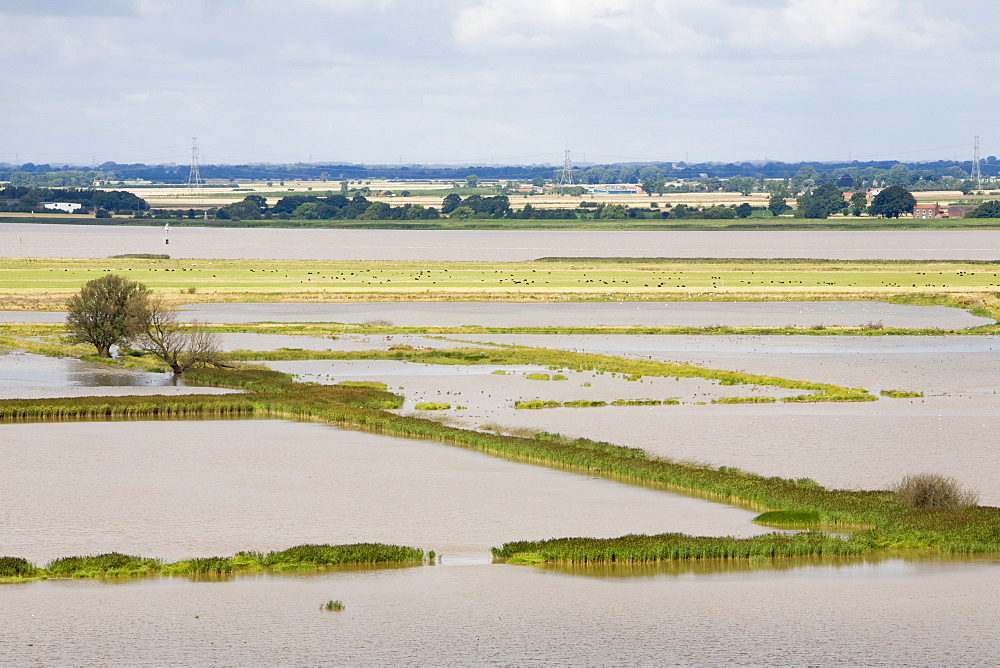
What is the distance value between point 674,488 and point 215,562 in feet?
46.0

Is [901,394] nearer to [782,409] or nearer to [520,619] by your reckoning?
[782,409]

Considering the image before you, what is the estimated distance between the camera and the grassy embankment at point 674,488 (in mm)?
30062

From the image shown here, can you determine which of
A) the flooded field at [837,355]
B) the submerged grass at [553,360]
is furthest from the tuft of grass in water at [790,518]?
the flooded field at [837,355]

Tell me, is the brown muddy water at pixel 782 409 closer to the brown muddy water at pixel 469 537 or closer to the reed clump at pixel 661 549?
the brown muddy water at pixel 469 537

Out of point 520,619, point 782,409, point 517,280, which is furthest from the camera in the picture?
point 517,280

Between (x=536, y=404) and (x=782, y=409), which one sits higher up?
(x=782, y=409)

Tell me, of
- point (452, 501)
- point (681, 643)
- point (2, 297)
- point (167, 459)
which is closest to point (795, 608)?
point (681, 643)

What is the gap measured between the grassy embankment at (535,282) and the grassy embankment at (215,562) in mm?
50551

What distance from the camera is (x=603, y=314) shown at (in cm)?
9281

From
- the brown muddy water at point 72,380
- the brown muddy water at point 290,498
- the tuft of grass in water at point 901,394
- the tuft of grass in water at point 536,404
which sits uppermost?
the tuft of grass in water at point 901,394

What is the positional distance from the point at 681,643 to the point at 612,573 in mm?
4924

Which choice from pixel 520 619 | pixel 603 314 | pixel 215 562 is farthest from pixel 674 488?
pixel 603 314

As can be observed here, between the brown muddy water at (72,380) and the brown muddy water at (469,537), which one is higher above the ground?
the brown muddy water at (469,537)

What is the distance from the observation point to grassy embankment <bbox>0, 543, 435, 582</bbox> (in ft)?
92.4
